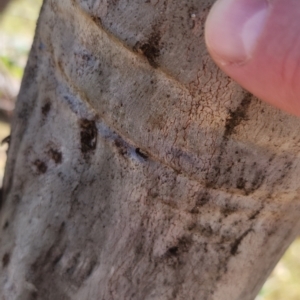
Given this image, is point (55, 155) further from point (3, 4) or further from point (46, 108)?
point (3, 4)

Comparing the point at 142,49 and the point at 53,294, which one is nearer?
the point at 142,49

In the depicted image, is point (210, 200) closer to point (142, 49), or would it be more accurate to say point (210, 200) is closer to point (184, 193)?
point (184, 193)

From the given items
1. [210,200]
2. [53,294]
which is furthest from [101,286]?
[210,200]

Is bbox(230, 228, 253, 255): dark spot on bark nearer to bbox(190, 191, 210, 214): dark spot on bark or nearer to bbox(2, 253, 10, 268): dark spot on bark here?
bbox(190, 191, 210, 214): dark spot on bark

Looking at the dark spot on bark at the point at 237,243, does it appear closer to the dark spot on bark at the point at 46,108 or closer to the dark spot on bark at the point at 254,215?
the dark spot on bark at the point at 254,215

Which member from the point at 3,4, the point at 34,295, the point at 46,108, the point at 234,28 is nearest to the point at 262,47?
the point at 234,28
